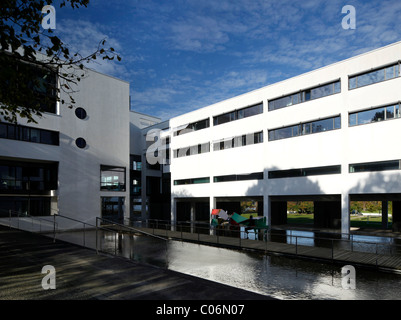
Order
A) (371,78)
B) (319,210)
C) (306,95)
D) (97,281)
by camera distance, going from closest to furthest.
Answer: (97,281) → (371,78) → (306,95) → (319,210)

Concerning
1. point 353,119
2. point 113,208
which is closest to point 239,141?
point 353,119

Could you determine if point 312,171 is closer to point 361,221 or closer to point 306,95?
point 306,95

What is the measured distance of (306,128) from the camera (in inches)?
1019

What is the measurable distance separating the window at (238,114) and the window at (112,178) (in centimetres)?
1188

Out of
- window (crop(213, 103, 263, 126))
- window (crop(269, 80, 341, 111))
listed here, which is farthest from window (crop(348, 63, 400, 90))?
window (crop(213, 103, 263, 126))

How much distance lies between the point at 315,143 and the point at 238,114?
31.1 ft

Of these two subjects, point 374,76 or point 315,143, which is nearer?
point 374,76

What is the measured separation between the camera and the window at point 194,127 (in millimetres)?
35725

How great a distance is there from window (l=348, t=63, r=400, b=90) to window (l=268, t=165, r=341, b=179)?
6.43 meters

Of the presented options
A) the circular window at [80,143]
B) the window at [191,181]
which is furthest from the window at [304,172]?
the circular window at [80,143]

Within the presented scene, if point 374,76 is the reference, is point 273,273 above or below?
below

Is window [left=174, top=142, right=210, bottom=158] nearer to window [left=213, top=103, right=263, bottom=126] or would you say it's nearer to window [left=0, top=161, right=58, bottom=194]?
window [left=213, top=103, right=263, bottom=126]

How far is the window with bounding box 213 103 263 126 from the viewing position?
3012 centimetres

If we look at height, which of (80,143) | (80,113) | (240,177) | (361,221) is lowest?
(361,221)
